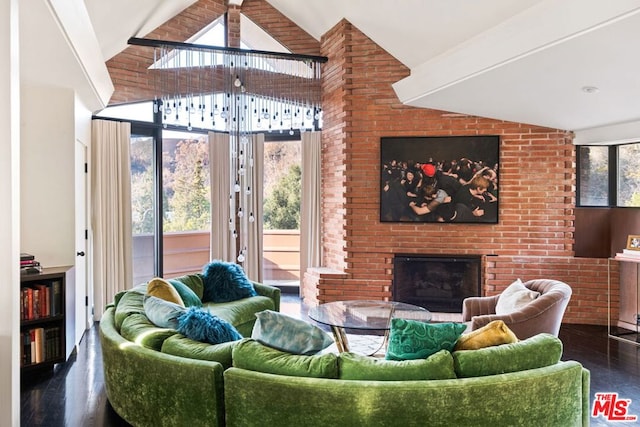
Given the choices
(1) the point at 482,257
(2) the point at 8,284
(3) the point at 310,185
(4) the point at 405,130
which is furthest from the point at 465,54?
(2) the point at 8,284

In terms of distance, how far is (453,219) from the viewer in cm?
652

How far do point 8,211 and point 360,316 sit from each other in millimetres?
2739

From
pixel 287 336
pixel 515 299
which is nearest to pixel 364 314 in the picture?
pixel 515 299

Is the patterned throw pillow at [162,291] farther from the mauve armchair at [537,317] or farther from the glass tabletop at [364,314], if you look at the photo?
the mauve armchair at [537,317]

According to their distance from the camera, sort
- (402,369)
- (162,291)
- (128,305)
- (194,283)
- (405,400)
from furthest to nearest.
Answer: (194,283), (162,291), (128,305), (402,369), (405,400)

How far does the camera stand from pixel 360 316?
14.5ft

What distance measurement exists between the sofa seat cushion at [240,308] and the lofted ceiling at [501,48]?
2677 mm

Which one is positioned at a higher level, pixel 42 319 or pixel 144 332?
pixel 144 332

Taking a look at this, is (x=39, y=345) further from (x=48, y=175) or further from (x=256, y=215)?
(x=256, y=215)

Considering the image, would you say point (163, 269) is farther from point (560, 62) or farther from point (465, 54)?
point (560, 62)

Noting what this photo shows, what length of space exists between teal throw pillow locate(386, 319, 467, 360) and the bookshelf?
3156mm

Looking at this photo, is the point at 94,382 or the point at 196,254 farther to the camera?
the point at 196,254

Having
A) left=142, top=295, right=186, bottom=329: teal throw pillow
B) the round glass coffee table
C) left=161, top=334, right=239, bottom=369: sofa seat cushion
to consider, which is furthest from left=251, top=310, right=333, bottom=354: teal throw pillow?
the round glass coffee table

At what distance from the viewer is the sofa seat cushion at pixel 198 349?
292cm
